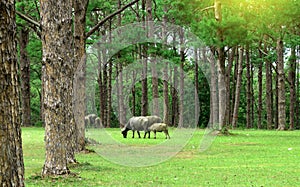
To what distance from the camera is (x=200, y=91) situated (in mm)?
54562

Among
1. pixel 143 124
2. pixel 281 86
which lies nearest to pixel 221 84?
pixel 143 124

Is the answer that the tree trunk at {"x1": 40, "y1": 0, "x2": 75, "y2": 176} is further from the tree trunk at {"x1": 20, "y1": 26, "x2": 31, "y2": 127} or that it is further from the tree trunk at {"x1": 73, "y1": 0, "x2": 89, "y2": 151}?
the tree trunk at {"x1": 20, "y1": 26, "x2": 31, "y2": 127}

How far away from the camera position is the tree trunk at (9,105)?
17.3 feet

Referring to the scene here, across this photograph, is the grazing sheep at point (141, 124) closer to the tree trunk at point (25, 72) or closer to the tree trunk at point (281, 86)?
the tree trunk at point (281, 86)

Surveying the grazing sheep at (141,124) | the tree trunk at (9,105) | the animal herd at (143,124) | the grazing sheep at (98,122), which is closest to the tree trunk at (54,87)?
the tree trunk at (9,105)

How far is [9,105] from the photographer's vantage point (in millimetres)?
5352

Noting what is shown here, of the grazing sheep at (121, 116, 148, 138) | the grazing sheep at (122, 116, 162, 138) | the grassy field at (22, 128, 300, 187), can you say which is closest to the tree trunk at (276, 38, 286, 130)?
the grazing sheep at (122, 116, 162, 138)

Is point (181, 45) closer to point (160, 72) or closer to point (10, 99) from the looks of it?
point (160, 72)

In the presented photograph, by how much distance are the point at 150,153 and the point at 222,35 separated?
1128 cm

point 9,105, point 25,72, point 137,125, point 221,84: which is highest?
point 25,72

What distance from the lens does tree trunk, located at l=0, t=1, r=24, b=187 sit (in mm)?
5273

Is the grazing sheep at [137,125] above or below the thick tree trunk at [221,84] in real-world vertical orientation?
below

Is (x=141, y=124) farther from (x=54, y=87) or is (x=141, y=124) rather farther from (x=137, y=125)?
(x=54, y=87)

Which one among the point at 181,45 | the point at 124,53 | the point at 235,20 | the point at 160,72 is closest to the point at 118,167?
the point at 235,20
